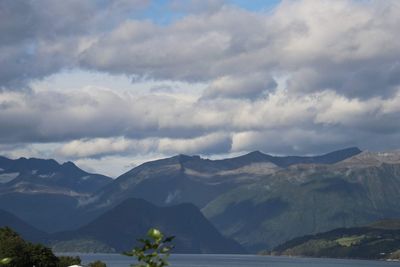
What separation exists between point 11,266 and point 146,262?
17939cm

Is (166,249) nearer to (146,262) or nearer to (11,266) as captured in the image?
(146,262)

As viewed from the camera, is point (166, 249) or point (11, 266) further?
point (11, 266)

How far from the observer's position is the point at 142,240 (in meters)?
15.8

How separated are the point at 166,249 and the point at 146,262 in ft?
1.89

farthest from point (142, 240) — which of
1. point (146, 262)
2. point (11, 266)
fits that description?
point (11, 266)

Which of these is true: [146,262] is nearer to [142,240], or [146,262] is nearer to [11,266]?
[142,240]

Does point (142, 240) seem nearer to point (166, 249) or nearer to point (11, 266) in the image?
point (166, 249)

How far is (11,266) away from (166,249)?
17981cm

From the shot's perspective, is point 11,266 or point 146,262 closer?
point 146,262

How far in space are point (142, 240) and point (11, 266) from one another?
179 metres

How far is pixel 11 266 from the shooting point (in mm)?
187750

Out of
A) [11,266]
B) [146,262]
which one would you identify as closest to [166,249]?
[146,262]

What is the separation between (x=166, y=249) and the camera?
611 inches

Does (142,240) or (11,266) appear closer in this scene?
(142,240)
